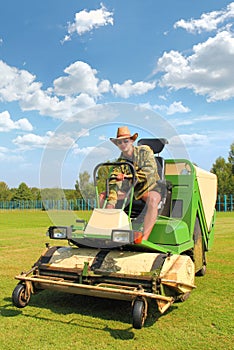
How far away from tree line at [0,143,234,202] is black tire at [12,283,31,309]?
1.32 meters

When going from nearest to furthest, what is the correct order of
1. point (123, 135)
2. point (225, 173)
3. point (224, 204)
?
point (123, 135) < point (224, 204) < point (225, 173)

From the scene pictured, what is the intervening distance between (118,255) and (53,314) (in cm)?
119

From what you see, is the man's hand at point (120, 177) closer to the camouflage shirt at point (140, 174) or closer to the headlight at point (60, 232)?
the camouflage shirt at point (140, 174)

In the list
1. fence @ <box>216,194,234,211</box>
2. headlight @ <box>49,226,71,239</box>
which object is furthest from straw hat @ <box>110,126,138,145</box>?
fence @ <box>216,194,234,211</box>

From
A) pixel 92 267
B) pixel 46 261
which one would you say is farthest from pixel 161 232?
pixel 46 261

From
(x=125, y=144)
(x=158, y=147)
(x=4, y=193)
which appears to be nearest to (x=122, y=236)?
(x=125, y=144)

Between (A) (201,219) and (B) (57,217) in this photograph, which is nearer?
(B) (57,217)

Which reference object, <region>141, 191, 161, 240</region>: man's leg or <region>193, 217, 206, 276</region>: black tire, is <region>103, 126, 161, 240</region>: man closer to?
<region>141, 191, 161, 240</region>: man's leg

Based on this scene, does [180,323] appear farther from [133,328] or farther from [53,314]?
[53,314]

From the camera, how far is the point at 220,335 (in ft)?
15.4

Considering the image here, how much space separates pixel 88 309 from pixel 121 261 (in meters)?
0.95

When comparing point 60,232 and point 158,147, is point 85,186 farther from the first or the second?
point 158,147

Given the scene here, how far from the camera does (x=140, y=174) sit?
6.04m

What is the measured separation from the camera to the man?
5.82m
